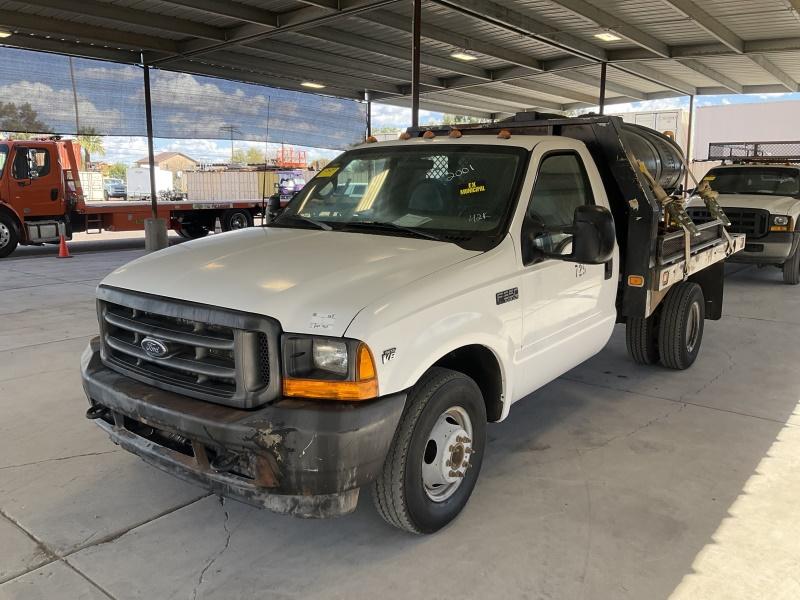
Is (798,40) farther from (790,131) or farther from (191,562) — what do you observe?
(790,131)

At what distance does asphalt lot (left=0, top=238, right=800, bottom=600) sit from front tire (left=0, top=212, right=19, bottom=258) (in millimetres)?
10667

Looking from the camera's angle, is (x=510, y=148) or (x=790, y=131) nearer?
(x=510, y=148)

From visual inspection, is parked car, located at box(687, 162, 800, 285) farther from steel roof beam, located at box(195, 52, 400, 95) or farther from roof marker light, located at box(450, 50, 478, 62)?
steel roof beam, located at box(195, 52, 400, 95)

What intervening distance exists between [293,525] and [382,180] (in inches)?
86.1

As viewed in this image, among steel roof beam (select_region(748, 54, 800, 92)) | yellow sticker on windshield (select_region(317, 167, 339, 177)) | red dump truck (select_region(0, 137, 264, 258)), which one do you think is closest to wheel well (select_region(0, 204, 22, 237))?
red dump truck (select_region(0, 137, 264, 258))

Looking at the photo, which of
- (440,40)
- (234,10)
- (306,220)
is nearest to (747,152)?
(440,40)

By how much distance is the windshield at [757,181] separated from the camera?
11.5 m

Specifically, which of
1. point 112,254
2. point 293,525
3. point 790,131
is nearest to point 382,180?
point 293,525

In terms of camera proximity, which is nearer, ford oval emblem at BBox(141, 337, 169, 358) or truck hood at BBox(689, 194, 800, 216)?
ford oval emblem at BBox(141, 337, 169, 358)

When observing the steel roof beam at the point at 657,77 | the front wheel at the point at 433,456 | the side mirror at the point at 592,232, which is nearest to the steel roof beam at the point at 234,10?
the steel roof beam at the point at 657,77

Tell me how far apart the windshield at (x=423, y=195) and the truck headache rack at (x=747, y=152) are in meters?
10.1

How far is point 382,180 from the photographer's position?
4.35m

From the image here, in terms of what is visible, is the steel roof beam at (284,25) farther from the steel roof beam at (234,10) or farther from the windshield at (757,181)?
the windshield at (757,181)

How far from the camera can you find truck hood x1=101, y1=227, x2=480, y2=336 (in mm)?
2805
